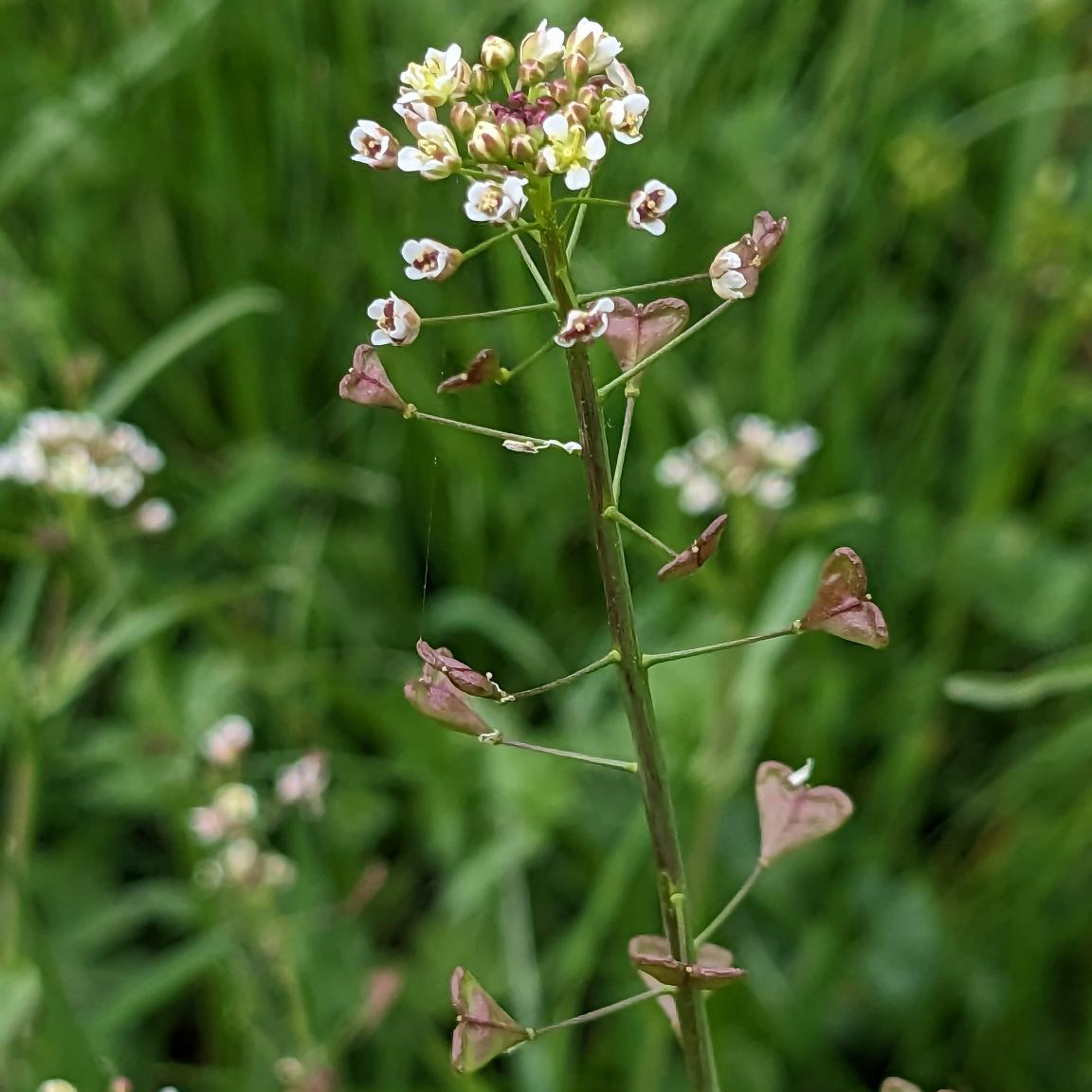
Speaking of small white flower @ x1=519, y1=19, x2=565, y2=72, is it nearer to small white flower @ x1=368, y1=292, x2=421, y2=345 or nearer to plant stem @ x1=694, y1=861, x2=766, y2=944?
small white flower @ x1=368, y1=292, x2=421, y2=345

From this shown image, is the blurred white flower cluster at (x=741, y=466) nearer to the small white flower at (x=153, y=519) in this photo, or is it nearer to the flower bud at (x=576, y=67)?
the small white flower at (x=153, y=519)

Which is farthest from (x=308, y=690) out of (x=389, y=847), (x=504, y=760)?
(x=504, y=760)

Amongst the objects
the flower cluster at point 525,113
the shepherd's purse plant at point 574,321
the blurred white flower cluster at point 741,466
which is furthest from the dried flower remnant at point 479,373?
the blurred white flower cluster at point 741,466

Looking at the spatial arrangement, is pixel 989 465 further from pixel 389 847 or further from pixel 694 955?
pixel 694 955

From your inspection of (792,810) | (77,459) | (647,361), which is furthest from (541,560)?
(647,361)

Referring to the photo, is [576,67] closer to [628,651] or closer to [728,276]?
[728,276]

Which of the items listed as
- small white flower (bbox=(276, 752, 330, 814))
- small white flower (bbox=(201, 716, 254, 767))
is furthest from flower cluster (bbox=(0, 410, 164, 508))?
small white flower (bbox=(276, 752, 330, 814))
